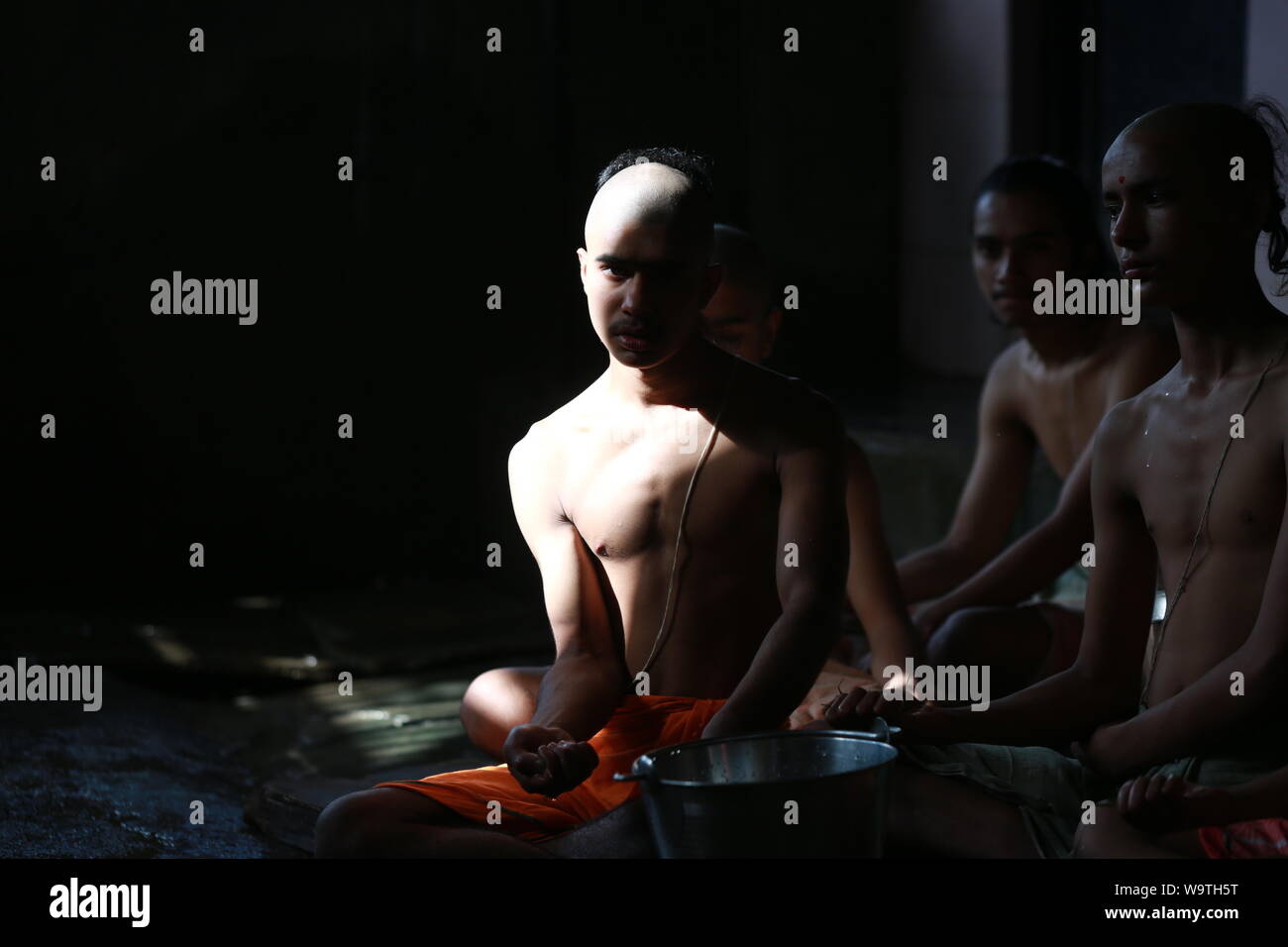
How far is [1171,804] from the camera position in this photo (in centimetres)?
244

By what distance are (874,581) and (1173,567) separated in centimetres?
103

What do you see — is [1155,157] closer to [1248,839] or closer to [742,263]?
[1248,839]

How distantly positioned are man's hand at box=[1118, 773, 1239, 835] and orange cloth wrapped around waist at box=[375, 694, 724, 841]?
72cm

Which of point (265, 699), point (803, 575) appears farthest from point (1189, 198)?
point (265, 699)

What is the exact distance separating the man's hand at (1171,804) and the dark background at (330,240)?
3812mm

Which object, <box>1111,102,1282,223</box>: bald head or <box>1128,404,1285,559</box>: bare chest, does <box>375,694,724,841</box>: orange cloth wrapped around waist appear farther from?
<box>1111,102,1282,223</box>: bald head

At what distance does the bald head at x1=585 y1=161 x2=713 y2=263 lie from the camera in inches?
112

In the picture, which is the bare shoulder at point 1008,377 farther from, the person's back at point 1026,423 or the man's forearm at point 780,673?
the man's forearm at point 780,673

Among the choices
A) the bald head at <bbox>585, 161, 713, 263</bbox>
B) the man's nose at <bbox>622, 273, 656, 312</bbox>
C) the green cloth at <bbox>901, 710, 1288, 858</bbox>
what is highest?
the bald head at <bbox>585, 161, 713, 263</bbox>

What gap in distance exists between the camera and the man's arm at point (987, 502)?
15.0 feet

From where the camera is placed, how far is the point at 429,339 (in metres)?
6.75

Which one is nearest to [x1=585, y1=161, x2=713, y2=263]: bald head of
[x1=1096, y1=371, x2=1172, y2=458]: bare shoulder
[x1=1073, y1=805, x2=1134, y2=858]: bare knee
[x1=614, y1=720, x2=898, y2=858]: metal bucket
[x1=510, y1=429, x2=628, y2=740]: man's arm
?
[x1=510, y1=429, x2=628, y2=740]: man's arm

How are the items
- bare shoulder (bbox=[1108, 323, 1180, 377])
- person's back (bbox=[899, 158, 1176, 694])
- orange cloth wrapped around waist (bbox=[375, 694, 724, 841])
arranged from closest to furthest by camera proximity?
orange cloth wrapped around waist (bbox=[375, 694, 724, 841]) < person's back (bbox=[899, 158, 1176, 694]) < bare shoulder (bbox=[1108, 323, 1180, 377])
